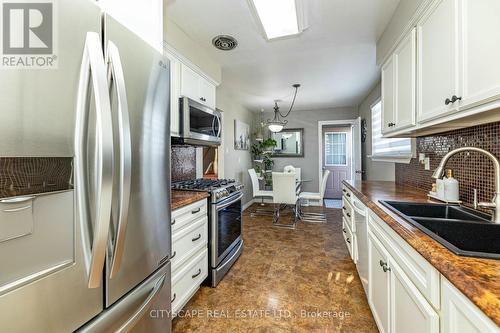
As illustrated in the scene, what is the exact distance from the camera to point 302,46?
2545 millimetres

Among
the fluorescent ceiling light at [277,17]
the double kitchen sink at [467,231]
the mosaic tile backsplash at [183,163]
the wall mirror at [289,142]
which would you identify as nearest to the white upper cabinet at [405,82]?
the double kitchen sink at [467,231]

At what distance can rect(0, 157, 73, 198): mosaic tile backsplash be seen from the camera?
55 cm

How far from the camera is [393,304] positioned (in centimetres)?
116

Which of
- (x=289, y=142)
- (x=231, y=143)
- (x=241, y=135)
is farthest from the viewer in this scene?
(x=289, y=142)

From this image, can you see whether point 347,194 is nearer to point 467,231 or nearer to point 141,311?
point 467,231

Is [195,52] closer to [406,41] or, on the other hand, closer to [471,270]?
[406,41]

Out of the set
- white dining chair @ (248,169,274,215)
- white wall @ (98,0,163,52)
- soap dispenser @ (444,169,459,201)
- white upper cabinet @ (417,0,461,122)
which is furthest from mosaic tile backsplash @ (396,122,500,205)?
white dining chair @ (248,169,274,215)

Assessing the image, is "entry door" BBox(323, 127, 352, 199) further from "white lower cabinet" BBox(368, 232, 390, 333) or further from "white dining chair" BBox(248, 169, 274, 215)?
"white lower cabinet" BBox(368, 232, 390, 333)

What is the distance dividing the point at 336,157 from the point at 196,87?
211 inches

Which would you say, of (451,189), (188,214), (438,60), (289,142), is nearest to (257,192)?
(289,142)

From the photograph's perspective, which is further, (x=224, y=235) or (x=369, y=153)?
(x=369, y=153)

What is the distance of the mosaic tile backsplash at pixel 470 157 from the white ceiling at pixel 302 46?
122 cm

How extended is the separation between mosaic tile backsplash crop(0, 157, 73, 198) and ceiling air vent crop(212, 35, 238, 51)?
7.28ft

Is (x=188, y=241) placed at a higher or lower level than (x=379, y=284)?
higher
